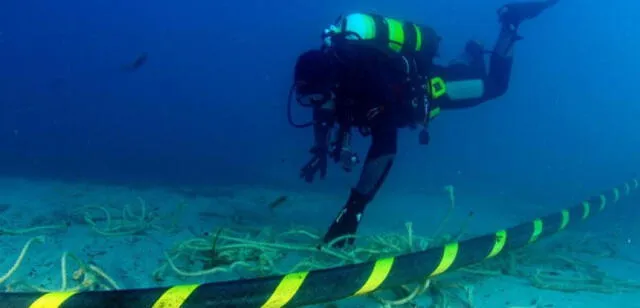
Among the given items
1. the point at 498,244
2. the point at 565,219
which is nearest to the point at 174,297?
the point at 498,244

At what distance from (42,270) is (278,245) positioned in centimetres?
156

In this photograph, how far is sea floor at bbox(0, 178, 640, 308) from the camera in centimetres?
297

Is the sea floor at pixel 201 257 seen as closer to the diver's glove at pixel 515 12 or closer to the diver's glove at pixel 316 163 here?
the diver's glove at pixel 316 163

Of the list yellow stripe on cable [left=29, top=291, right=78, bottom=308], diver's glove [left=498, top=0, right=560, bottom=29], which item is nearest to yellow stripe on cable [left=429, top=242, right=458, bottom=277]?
yellow stripe on cable [left=29, top=291, right=78, bottom=308]

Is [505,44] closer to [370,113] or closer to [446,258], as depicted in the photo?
[370,113]

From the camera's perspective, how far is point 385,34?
5.30 m

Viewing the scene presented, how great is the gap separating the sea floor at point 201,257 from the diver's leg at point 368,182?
1.23 feet

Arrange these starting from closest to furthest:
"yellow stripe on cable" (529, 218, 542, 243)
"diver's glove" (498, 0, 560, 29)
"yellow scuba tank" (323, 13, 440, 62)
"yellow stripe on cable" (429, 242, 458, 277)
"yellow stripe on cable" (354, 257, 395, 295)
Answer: "yellow stripe on cable" (354, 257, 395, 295) → "yellow stripe on cable" (429, 242, 458, 277) → "yellow stripe on cable" (529, 218, 542, 243) → "yellow scuba tank" (323, 13, 440, 62) → "diver's glove" (498, 0, 560, 29)

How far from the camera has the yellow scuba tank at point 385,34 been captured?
4815 mm

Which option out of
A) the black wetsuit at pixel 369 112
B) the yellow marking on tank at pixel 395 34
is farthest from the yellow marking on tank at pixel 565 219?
the yellow marking on tank at pixel 395 34

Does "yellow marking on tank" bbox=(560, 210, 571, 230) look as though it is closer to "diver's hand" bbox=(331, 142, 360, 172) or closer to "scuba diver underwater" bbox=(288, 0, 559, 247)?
"scuba diver underwater" bbox=(288, 0, 559, 247)

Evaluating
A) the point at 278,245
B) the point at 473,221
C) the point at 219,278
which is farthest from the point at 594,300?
the point at 473,221

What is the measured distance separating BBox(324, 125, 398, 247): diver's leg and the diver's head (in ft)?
1.97

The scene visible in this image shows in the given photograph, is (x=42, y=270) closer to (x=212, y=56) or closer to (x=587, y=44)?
(x=212, y=56)
